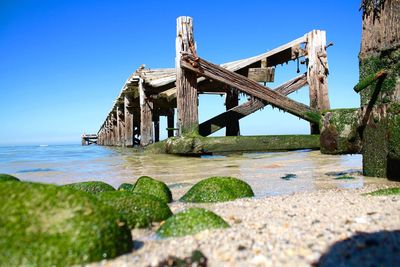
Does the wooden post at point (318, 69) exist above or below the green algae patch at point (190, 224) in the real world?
above

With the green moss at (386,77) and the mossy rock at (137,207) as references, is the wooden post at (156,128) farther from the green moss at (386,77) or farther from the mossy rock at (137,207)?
the mossy rock at (137,207)

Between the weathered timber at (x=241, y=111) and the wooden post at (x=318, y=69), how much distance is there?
44 centimetres

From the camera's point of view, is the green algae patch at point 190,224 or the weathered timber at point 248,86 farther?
the weathered timber at point 248,86

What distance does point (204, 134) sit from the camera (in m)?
9.10

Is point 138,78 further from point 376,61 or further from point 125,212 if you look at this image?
point 125,212

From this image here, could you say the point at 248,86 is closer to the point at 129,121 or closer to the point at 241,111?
the point at 241,111

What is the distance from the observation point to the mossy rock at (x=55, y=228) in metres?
1.66

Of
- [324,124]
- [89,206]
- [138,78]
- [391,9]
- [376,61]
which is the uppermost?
[138,78]

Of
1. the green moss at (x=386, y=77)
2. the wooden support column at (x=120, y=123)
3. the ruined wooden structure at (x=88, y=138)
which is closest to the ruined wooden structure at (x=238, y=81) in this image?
the green moss at (x=386, y=77)

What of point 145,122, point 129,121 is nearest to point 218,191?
point 145,122

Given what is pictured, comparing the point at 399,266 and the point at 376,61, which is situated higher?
the point at 376,61

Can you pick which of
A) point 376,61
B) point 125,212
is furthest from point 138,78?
point 125,212

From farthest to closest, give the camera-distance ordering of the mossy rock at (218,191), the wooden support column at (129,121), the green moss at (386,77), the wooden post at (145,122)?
1. the wooden support column at (129,121)
2. the wooden post at (145,122)
3. the green moss at (386,77)
4. the mossy rock at (218,191)

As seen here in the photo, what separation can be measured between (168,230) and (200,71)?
20.7 ft
